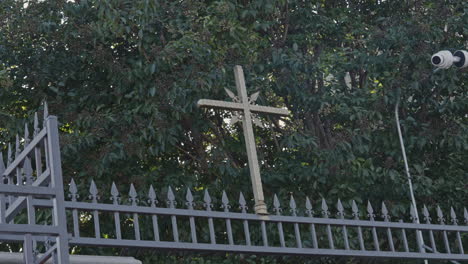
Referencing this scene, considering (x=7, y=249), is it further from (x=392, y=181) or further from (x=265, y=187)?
(x=392, y=181)

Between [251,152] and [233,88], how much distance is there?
3.39 meters

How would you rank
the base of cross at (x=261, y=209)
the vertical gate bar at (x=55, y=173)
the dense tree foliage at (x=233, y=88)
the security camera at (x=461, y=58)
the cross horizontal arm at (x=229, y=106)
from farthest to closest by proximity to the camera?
the dense tree foliage at (x=233, y=88), the security camera at (x=461, y=58), the cross horizontal arm at (x=229, y=106), the base of cross at (x=261, y=209), the vertical gate bar at (x=55, y=173)

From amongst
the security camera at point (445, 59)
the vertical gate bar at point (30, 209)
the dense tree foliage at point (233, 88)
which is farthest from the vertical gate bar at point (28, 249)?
the dense tree foliage at point (233, 88)

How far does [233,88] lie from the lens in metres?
12.2

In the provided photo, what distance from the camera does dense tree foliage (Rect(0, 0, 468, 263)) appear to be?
12.1 metres

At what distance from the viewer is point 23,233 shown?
6.41 metres

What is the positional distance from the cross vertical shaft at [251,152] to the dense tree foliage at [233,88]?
2628 mm

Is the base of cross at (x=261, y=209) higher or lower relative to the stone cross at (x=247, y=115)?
lower

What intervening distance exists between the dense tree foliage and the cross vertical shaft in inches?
103

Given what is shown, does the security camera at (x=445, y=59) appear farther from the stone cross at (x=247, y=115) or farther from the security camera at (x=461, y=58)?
the stone cross at (x=247, y=115)

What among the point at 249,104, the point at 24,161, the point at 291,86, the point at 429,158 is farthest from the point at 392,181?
the point at 24,161

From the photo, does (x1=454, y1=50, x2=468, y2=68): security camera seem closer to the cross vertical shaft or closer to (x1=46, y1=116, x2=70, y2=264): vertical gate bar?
the cross vertical shaft

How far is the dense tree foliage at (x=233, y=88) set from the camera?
478 inches

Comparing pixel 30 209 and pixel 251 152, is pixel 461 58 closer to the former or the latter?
pixel 251 152
